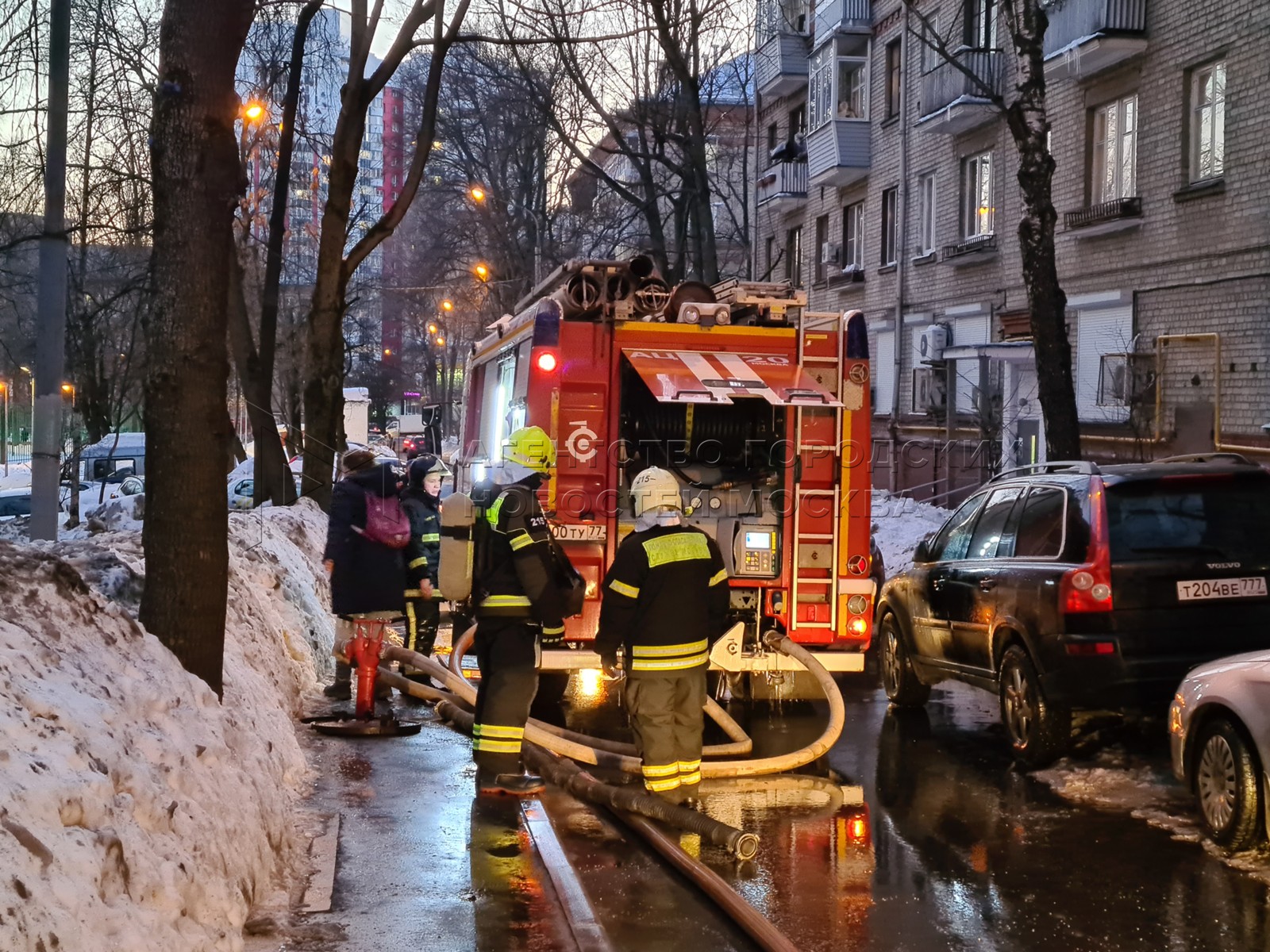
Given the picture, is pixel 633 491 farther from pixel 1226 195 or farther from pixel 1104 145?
pixel 1104 145

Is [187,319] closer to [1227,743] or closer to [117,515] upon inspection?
[1227,743]

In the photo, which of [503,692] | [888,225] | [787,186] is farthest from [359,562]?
[787,186]

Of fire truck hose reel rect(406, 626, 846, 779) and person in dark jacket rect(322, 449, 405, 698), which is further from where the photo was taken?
person in dark jacket rect(322, 449, 405, 698)

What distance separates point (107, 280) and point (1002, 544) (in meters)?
26.4

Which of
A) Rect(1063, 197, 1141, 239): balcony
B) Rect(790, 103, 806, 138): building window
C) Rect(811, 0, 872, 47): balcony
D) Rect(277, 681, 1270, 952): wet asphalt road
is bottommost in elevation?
Rect(277, 681, 1270, 952): wet asphalt road

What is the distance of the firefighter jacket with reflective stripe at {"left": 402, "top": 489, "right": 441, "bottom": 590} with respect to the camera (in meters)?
10.9

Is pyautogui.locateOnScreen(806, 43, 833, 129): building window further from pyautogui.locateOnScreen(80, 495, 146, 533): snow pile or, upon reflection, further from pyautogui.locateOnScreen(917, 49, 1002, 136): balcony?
pyautogui.locateOnScreen(80, 495, 146, 533): snow pile

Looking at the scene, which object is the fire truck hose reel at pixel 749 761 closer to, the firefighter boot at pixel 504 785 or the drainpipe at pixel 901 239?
the firefighter boot at pixel 504 785

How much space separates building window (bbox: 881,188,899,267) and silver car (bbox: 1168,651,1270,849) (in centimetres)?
2342

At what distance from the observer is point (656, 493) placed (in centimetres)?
724

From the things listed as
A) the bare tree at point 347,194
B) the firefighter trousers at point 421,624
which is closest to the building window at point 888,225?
the bare tree at point 347,194

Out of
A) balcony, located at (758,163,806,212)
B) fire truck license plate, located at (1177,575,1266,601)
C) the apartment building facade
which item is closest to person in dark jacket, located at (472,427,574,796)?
fire truck license plate, located at (1177,575,1266,601)

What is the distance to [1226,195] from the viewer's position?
17.1 metres

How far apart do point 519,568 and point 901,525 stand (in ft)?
53.0
